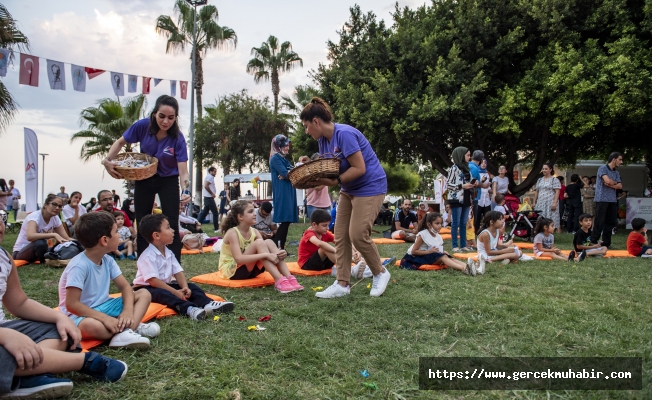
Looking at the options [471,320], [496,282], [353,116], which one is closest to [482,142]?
[353,116]

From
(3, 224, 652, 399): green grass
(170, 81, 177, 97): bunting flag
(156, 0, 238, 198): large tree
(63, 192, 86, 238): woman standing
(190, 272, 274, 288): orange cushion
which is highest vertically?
(156, 0, 238, 198): large tree

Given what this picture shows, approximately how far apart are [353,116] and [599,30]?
25.1ft

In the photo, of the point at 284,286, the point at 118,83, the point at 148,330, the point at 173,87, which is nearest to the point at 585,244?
the point at 284,286

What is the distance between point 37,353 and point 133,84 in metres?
16.2

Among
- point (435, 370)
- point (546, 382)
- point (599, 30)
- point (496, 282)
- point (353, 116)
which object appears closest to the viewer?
point (546, 382)

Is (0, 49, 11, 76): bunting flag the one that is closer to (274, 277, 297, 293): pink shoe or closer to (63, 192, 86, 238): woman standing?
(63, 192, 86, 238): woman standing

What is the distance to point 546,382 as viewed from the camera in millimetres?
2379

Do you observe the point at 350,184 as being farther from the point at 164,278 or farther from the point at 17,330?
the point at 17,330

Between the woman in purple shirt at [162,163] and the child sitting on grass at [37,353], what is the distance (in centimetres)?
211

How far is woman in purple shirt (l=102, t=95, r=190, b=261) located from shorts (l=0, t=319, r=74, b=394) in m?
2.14

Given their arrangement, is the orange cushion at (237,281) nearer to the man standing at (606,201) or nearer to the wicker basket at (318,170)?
the wicker basket at (318,170)

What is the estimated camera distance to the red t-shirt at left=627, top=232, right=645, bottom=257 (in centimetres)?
800

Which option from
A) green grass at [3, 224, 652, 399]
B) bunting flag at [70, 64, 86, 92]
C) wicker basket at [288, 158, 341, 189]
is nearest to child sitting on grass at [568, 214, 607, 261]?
green grass at [3, 224, 652, 399]

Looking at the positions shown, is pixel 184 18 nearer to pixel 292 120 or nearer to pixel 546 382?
pixel 292 120
